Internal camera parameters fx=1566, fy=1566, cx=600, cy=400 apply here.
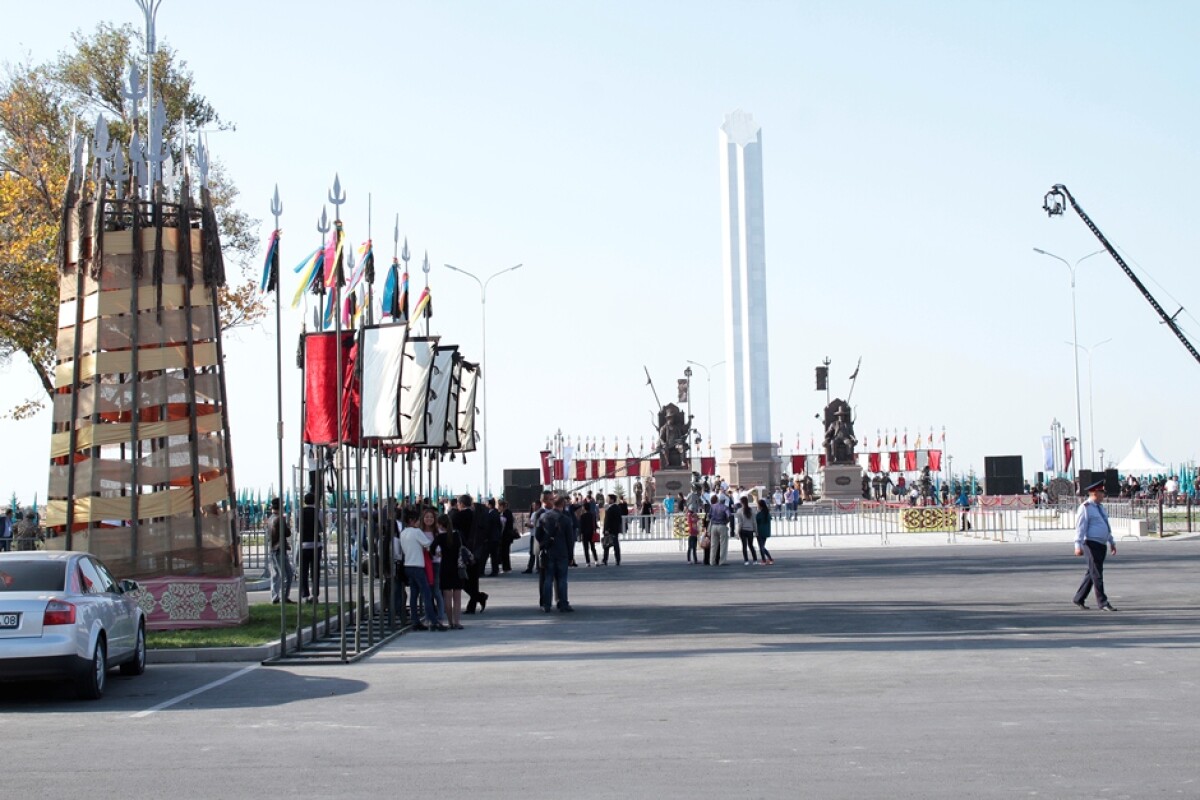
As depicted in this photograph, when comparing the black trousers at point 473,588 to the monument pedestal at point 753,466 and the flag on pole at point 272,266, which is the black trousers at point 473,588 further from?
the monument pedestal at point 753,466

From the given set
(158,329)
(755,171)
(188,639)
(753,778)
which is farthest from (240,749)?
(755,171)

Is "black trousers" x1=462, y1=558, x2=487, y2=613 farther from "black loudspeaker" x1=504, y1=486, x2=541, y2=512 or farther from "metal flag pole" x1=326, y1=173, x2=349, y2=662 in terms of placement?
"black loudspeaker" x1=504, y1=486, x2=541, y2=512

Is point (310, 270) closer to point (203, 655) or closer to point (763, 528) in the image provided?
point (203, 655)

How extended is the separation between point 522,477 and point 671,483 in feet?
75.2

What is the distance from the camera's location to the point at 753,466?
79.7m

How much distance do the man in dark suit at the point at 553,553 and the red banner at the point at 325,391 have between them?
14.3ft

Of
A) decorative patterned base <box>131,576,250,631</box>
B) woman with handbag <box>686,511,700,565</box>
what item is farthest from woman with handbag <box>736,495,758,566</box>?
decorative patterned base <box>131,576,250,631</box>

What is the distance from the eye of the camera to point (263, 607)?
25.0 meters

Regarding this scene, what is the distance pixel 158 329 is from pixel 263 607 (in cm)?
592

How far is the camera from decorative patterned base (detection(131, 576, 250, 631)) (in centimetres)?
2020

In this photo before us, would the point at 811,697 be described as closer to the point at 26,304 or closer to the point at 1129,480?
the point at 26,304

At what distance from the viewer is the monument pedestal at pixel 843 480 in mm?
78312

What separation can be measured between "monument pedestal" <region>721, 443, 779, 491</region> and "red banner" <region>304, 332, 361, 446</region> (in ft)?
200

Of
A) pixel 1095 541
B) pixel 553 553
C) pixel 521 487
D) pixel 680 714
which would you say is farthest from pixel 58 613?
pixel 521 487
